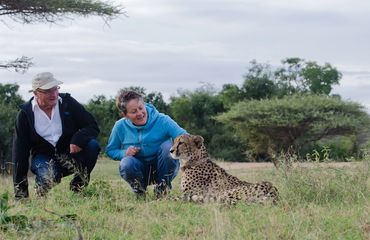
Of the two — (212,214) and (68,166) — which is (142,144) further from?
(212,214)

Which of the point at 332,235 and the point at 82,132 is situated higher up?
the point at 82,132

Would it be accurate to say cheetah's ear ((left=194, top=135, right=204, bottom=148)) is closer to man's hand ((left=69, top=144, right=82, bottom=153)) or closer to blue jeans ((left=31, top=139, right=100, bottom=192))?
blue jeans ((left=31, top=139, right=100, bottom=192))

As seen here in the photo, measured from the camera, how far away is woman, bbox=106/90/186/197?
5672 mm

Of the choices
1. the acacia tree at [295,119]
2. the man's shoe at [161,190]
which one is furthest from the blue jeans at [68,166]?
the acacia tree at [295,119]

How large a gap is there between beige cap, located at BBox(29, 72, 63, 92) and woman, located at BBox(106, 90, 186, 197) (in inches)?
20.7

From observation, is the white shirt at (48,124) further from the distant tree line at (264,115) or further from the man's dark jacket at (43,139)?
the distant tree line at (264,115)

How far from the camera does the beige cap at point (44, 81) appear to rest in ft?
17.9

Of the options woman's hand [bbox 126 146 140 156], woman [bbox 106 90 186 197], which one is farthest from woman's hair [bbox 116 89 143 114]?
woman's hand [bbox 126 146 140 156]

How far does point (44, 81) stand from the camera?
5469 mm

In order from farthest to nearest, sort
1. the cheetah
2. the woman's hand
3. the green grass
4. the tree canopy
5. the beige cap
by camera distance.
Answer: the tree canopy → the woman's hand → the beige cap → the cheetah → the green grass

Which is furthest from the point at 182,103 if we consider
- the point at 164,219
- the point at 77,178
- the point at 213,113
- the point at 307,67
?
the point at 164,219

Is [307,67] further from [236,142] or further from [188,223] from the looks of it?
[188,223]

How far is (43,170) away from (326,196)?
2.17 meters

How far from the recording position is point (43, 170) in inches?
225
